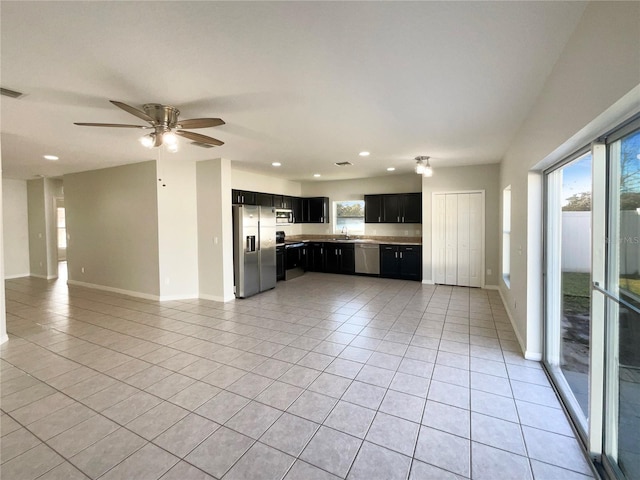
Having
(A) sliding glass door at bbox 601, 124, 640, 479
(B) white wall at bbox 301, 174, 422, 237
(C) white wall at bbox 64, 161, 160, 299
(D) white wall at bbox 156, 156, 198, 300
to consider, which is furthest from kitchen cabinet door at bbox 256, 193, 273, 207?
(A) sliding glass door at bbox 601, 124, 640, 479

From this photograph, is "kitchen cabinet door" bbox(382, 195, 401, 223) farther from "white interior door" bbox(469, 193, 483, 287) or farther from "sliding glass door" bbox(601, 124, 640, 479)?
"sliding glass door" bbox(601, 124, 640, 479)

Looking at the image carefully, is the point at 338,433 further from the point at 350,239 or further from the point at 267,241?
the point at 350,239

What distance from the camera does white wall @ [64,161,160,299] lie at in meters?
5.54

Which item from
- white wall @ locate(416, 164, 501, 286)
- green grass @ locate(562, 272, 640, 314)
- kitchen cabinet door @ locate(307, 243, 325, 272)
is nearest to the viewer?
green grass @ locate(562, 272, 640, 314)

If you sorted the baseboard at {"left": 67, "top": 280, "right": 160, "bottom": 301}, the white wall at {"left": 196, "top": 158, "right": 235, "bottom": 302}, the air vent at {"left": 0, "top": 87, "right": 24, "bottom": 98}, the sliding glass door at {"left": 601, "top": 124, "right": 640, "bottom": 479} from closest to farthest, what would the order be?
1. the sliding glass door at {"left": 601, "top": 124, "right": 640, "bottom": 479}
2. the air vent at {"left": 0, "top": 87, "right": 24, "bottom": 98}
3. the white wall at {"left": 196, "top": 158, "right": 235, "bottom": 302}
4. the baseboard at {"left": 67, "top": 280, "right": 160, "bottom": 301}

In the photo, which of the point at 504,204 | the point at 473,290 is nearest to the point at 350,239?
the point at 473,290

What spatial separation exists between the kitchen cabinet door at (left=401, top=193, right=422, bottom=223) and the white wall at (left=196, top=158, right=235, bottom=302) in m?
4.18

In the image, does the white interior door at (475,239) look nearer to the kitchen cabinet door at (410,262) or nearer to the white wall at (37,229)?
the kitchen cabinet door at (410,262)

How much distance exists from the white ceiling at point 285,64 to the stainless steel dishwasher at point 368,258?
4038 millimetres

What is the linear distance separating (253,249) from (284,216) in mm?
2209

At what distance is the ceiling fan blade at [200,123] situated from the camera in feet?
8.36

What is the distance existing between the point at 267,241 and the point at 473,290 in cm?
435

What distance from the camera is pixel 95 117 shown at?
9.80ft

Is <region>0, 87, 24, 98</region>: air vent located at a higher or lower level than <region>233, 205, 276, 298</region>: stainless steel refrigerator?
higher
